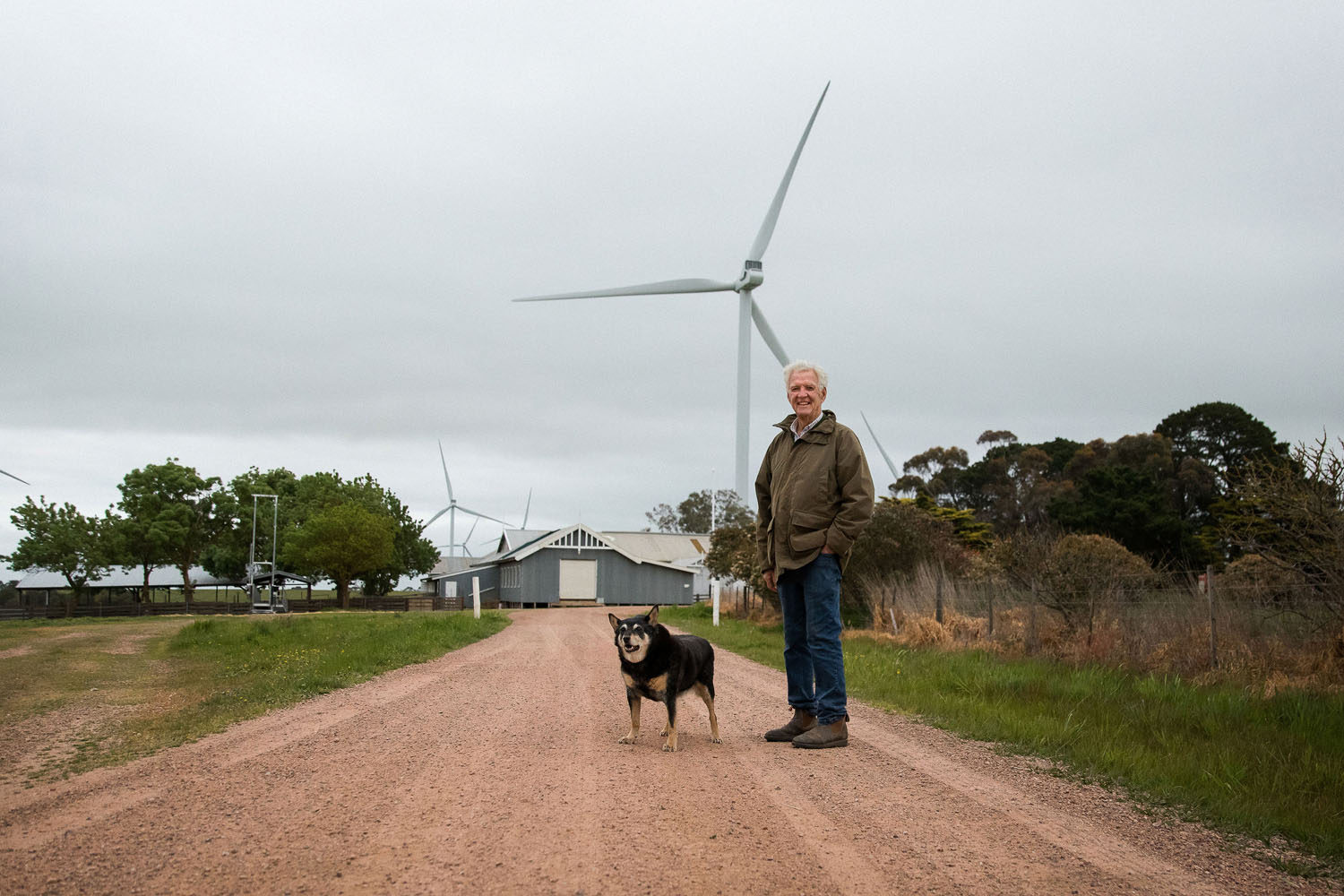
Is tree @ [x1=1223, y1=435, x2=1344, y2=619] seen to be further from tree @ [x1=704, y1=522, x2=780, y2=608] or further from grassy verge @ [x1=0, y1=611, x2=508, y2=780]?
tree @ [x1=704, y1=522, x2=780, y2=608]

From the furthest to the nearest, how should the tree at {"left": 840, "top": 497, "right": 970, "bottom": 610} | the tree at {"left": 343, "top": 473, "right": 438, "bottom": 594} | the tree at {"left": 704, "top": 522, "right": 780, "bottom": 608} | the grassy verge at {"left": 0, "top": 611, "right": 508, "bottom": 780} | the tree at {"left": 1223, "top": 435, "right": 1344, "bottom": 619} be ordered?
the tree at {"left": 343, "top": 473, "right": 438, "bottom": 594} → the tree at {"left": 704, "top": 522, "right": 780, "bottom": 608} → the tree at {"left": 840, "top": 497, "right": 970, "bottom": 610} → the tree at {"left": 1223, "top": 435, "right": 1344, "bottom": 619} → the grassy verge at {"left": 0, "top": 611, "right": 508, "bottom": 780}

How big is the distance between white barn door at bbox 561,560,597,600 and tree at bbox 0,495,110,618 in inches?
1241

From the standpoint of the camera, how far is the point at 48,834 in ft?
11.8

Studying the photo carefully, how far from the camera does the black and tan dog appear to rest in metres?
5.37

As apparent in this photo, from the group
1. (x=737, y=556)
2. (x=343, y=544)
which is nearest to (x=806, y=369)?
(x=737, y=556)

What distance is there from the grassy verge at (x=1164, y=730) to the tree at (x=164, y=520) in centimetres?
6175

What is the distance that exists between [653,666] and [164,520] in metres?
65.1

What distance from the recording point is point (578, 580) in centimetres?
5153

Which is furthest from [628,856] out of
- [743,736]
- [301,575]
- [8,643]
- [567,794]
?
[301,575]

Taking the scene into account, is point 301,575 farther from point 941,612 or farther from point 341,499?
point 941,612

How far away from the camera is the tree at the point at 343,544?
192 feet

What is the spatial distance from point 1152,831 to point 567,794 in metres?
2.58

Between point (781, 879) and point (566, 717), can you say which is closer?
point (781, 879)

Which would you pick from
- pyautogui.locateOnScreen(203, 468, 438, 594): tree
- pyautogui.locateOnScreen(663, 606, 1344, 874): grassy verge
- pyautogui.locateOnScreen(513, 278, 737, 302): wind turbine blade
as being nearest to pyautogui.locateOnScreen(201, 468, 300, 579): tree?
pyautogui.locateOnScreen(203, 468, 438, 594): tree
